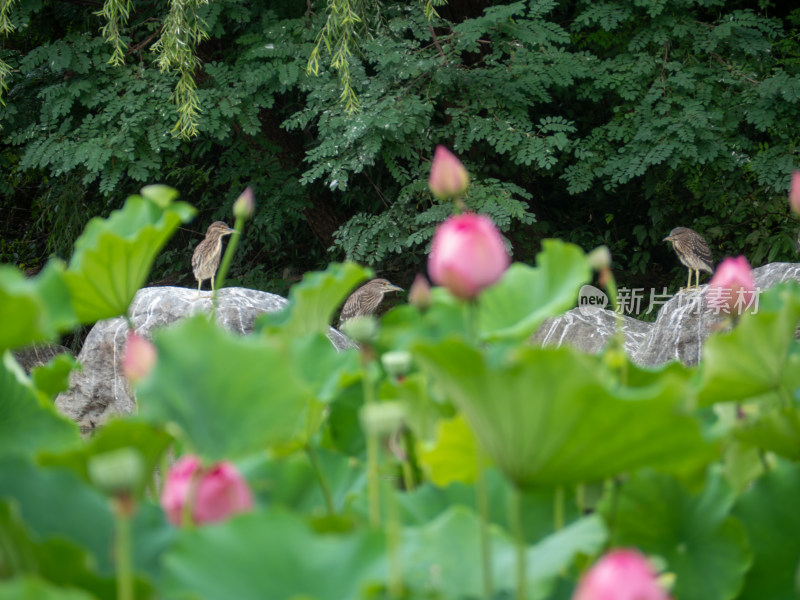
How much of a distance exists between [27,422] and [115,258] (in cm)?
13

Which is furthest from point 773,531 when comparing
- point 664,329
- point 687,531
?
point 664,329

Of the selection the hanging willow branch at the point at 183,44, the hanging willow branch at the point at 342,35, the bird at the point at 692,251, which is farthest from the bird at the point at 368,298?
the bird at the point at 692,251

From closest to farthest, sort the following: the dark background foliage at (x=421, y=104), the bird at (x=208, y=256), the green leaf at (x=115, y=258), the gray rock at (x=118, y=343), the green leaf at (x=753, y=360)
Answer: the green leaf at (x=753, y=360) < the green leaf at (x=115, y=258) < the gray rock at (x=118, y=343) < the bird at (x=208, y=256) < the dark background foliage at (x=421, y=104)

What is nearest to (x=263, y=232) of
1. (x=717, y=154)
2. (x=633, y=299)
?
(x=633, y=299)

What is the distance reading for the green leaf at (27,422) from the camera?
575 mm

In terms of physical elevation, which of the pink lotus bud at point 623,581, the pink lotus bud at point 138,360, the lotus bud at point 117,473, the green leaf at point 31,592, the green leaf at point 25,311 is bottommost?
the pink lotus bud at point 623,581

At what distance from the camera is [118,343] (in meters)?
4.07

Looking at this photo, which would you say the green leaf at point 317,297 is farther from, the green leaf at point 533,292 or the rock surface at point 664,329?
the rock surface at point 664,329

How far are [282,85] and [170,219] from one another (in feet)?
15.7

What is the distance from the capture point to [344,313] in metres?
5.18

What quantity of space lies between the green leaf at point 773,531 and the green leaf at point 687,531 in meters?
0.02

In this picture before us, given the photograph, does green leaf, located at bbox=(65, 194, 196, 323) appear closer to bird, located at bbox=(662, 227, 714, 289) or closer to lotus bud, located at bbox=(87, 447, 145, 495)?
lotus bud, located at bbox=(87, 447, 145, 495)

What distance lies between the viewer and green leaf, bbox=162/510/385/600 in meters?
0.37

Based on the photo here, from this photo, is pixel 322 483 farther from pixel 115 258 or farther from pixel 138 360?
pixel 115 258
